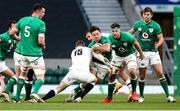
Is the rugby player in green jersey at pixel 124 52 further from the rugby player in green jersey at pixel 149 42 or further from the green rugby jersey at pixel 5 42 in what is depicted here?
the green rugby jersey at pixel 5 42

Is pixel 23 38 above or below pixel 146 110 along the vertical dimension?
above

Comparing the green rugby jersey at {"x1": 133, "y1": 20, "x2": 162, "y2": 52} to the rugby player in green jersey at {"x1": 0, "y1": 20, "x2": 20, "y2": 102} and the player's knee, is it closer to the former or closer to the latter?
the player's knee

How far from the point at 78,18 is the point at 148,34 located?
13.6 metres

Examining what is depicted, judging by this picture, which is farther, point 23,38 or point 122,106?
point 23,38

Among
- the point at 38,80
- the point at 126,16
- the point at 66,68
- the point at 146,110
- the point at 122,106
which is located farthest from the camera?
the point at 126,16

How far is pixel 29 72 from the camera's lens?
1805 centimetres

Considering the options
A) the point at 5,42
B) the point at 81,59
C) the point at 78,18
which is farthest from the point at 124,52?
the point at 78,18

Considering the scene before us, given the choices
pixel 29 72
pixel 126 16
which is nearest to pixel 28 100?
pixel 29 72

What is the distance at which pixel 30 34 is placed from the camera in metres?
17.3

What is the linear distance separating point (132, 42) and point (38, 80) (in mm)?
2124

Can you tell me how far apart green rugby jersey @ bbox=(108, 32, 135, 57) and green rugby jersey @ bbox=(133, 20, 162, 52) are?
0.28 metres

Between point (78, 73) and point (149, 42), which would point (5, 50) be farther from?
point (149, 42)

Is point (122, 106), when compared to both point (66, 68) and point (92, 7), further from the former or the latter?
point (92, 7)

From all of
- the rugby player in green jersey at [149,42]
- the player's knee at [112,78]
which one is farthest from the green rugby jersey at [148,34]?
the player's knee at [112,78]
